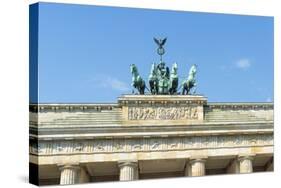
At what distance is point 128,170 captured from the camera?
14.5m

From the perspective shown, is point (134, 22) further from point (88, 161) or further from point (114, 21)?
point (88, 161)

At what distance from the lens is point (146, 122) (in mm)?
14719

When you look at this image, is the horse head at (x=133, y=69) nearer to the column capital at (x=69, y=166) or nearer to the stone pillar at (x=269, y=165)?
the column capital at (x=69, y=166)

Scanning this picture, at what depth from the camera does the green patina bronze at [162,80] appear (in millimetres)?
14382

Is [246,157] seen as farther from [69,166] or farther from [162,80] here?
[69,166]

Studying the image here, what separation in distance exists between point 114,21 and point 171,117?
8.01 ft

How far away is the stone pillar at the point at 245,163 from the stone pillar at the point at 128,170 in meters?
2.48

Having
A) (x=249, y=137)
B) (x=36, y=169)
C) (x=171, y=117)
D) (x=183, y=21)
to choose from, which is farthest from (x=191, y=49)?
(x=36, y=169)

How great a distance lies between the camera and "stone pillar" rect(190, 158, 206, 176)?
49.0 feet

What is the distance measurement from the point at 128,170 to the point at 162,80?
2042 millimetres

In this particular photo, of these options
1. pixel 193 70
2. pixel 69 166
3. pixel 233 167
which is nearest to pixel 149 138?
pixel 193 70

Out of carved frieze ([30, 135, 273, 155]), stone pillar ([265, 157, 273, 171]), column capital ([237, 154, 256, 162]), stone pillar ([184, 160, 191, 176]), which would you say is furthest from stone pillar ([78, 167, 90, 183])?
stone pillar ([265, 157, 273, 171])

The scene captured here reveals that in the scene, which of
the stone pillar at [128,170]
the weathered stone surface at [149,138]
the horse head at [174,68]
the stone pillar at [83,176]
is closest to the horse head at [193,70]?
the horse head at [174,68]

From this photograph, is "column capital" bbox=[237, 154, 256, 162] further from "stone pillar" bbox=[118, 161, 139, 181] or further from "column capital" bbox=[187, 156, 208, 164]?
"stone pillar" bbox=[118, 161, 139, 181]
